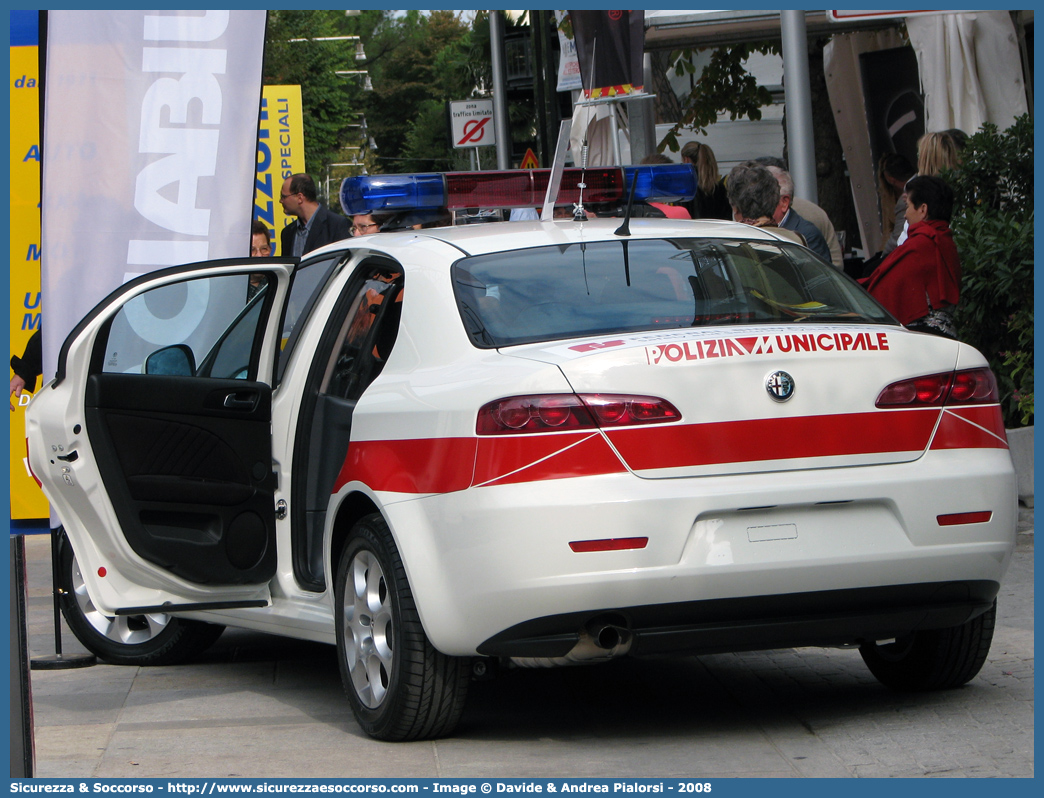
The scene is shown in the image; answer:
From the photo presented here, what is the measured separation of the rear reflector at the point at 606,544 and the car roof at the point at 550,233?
1.24 m

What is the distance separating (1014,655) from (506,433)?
2.59 metres

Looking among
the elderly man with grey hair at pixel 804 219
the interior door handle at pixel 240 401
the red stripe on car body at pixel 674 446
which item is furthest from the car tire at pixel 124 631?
the elderly man with grey hair at pixel 804 219

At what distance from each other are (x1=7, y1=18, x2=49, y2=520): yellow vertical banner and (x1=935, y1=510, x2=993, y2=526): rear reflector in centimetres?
729

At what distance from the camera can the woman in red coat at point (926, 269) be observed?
7418 mm

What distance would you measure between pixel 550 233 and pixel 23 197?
6.17 m

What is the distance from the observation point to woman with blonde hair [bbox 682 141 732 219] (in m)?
11.0

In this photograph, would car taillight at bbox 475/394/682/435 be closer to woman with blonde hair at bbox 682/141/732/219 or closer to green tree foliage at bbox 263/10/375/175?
Answer: woman with blonde hair at bbox 682/141/732/219

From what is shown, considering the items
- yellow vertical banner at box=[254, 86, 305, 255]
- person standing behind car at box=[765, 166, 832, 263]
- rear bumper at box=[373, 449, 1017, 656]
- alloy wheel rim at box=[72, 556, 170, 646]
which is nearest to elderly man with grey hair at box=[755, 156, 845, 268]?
person standing behind car at box=[765, 166, 832, 263]

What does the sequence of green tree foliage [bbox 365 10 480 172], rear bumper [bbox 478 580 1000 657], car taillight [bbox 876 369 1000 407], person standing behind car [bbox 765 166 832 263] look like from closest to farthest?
rear bumper [bbox 478 580 1000 657], car taillight [bbox 876 369 1000 407], person standing behind car [bbox 765 166 832 263], green tree foliage [bbox 365 10 480 172]

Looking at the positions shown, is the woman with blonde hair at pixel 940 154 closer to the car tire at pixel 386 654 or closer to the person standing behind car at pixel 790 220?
the person standing behind car at pixel 790 220

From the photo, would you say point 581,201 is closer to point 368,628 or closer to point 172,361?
point 172,361

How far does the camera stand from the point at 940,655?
4.97m
